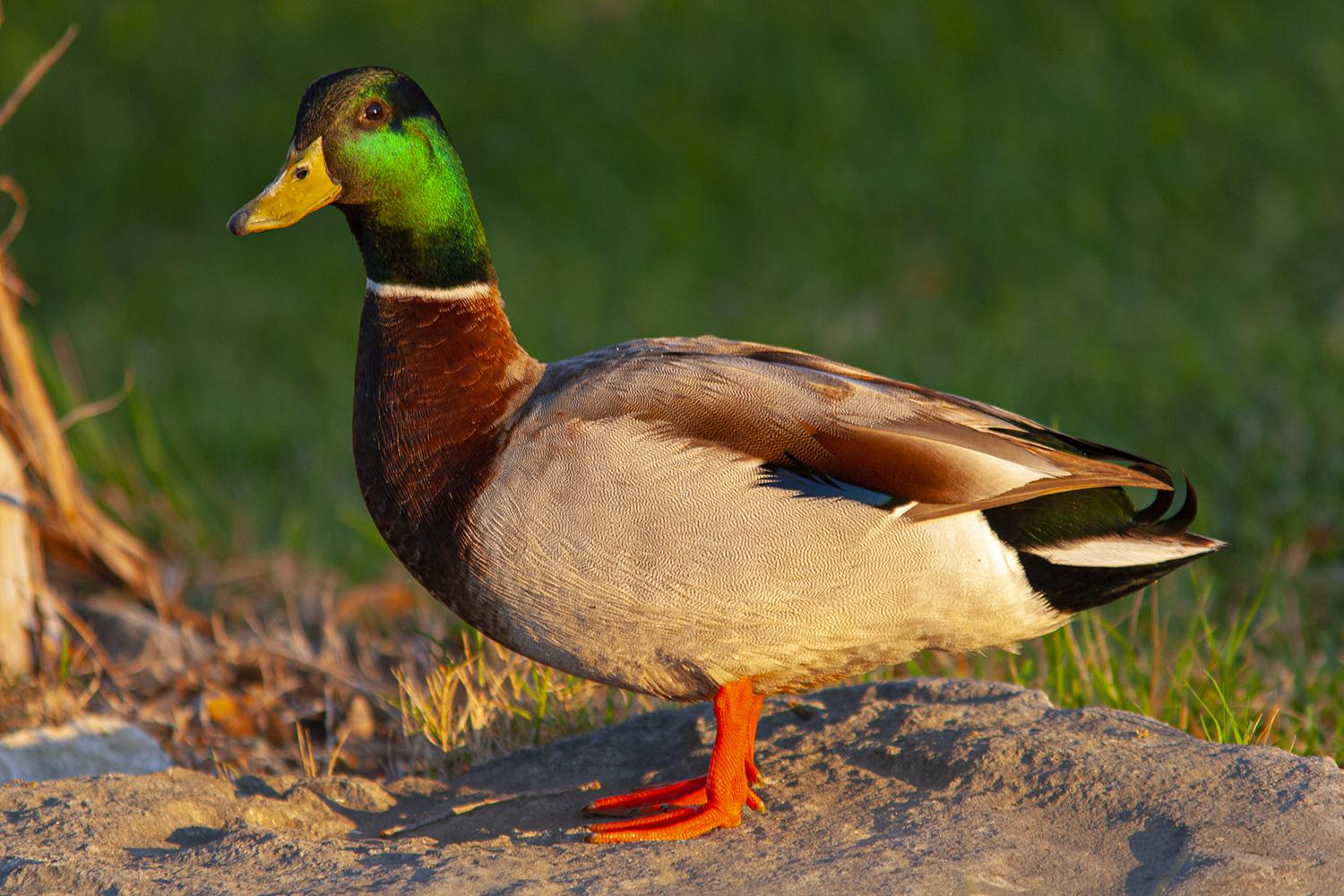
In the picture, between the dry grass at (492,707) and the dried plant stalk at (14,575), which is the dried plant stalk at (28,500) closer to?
the dried plant stalk at (14,575)

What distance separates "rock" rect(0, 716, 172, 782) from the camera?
3322 mm

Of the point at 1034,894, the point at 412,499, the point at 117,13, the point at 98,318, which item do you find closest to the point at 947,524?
the point at 1034,894

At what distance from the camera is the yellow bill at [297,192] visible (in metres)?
2.76

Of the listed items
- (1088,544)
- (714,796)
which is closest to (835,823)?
(714,796)

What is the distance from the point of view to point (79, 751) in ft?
11.2

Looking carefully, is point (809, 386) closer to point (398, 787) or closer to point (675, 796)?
point (675, 796)

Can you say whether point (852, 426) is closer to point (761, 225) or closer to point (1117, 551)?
point (1117, 551)

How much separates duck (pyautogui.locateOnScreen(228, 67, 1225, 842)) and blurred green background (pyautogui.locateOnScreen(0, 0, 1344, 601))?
2414 mm

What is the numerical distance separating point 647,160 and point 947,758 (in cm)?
613

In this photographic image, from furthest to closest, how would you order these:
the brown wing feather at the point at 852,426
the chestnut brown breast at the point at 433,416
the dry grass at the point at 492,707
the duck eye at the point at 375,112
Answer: the dry grass at the point at 492,707 < the duck eye at the point at 375,112 < the chestnut brown breast at the point at 433,416 < the brown wing feather at the point at 852,426

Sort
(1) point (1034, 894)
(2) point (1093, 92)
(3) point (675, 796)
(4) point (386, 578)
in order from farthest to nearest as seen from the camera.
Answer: (2) point (1093, 92)
(4) point (386, 578)
(3) point (675, 796)
(1) point (1034, 894)

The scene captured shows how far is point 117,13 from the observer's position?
32.6ft

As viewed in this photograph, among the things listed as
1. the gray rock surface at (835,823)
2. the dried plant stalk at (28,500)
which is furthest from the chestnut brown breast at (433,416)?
the dried plant stalk at (28,500)

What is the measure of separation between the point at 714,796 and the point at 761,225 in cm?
568
